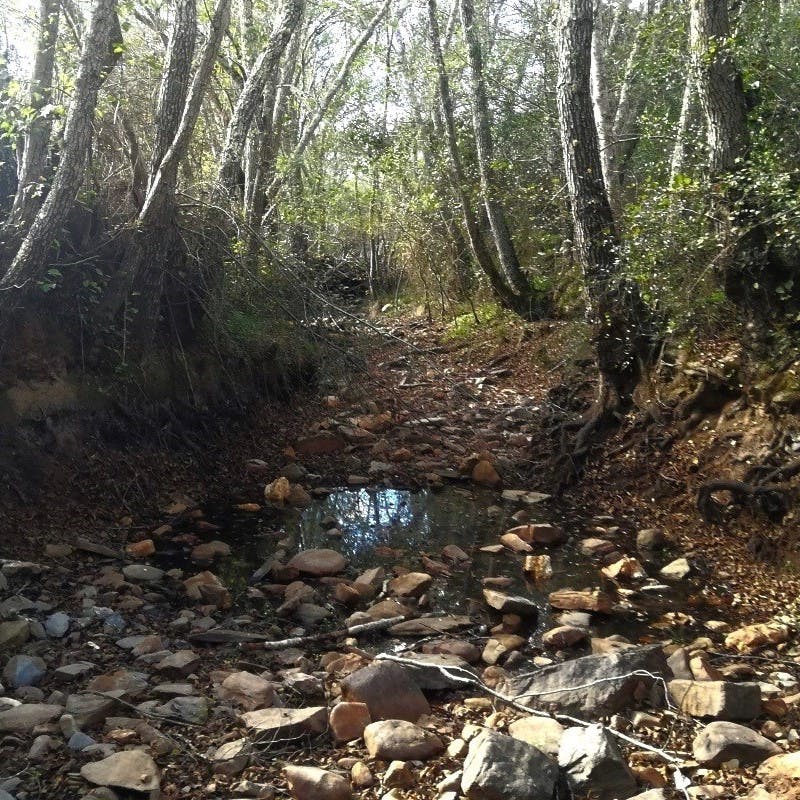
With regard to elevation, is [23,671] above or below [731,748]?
above

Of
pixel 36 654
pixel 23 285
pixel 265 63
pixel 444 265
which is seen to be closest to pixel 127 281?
pixel 23 285

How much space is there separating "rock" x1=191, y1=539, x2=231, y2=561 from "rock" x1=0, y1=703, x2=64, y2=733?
2759 millimetres

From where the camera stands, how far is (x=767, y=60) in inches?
314

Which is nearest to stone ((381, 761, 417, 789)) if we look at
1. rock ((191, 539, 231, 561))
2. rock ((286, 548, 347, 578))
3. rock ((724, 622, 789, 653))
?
rock ((724, 622, 789, 653))

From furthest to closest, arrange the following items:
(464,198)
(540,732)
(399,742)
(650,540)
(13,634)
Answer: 1. (464,198)
2. (650,540)
3. (13,634)
4. (540,732)
5. (399,742)

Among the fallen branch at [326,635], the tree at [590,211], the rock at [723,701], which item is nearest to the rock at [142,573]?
the fallen branch at [326,635]

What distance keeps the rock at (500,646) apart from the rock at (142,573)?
104 inches

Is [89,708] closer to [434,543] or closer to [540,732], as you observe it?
[540,732]

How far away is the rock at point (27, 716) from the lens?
13.1 ft

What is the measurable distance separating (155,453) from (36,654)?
3.73m

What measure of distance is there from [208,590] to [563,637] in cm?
256

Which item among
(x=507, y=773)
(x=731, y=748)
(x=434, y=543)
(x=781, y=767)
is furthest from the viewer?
(x=434, y=543)

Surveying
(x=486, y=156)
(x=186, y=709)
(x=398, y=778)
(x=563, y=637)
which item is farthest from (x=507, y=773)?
(x=486, y=156)

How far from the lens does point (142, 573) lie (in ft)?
21.2
